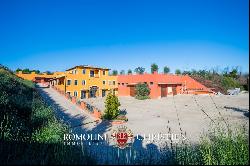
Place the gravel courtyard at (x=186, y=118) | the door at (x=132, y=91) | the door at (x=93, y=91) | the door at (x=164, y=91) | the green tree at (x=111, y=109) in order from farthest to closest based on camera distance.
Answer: the door at (x=132, y=91), the door at (x=93, y=91), the door at (x=164, y=91), the green tree at (x=111, y=109), the gravel courtyard at (x=186, y=118)

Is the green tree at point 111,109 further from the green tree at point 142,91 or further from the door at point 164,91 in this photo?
the door at point 164,91

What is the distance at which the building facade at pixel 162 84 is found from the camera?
41531 mm

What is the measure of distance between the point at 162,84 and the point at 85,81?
12.9 meters

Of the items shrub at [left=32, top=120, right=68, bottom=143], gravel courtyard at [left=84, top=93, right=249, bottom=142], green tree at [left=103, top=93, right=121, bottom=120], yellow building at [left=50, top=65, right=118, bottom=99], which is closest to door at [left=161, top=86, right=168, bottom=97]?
yellow building at [left=50, top=65, right=118, bottom=99]

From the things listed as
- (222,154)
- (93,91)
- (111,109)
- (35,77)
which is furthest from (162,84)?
(222,154)

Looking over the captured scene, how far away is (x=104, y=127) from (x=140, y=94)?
24192 mm

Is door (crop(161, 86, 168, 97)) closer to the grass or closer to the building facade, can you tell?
the building facade

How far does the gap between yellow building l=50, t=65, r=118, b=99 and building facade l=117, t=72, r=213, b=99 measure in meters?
2.91

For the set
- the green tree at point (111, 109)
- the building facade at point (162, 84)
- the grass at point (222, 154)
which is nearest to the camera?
the grass at point (222, 154)

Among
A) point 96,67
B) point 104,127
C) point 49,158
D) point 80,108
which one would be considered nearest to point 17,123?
point 49,158

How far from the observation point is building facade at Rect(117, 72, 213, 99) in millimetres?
41531

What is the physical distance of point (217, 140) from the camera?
Answer: 18.4 ft

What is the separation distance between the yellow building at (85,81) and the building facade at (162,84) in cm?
291

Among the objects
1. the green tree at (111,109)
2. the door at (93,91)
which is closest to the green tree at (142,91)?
the door at (93,91)
